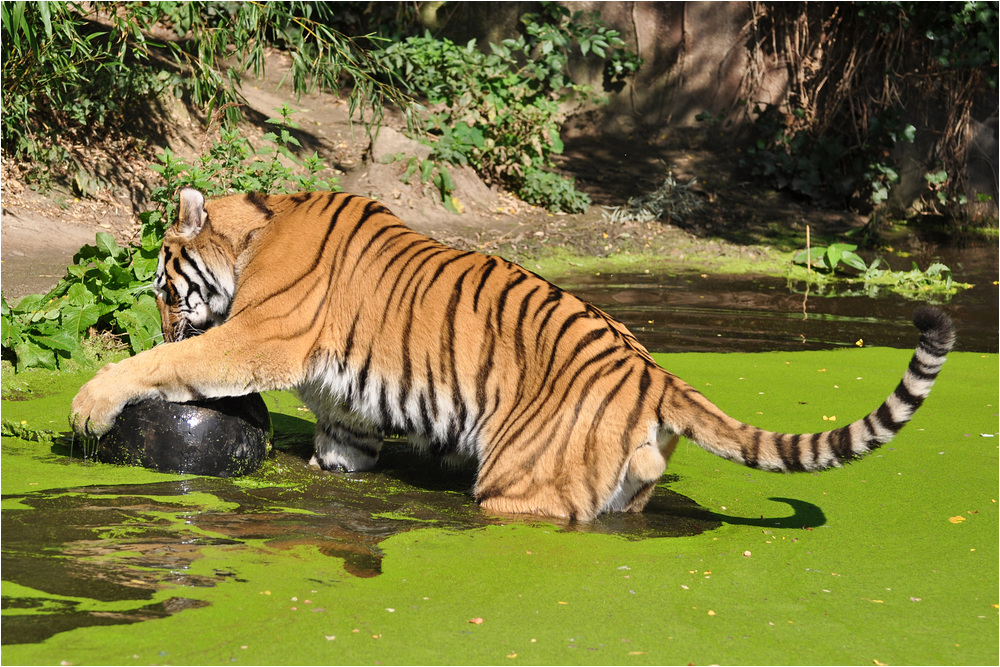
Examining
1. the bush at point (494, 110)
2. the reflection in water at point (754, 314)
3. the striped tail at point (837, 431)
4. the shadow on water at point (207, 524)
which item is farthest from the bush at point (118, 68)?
the striped tail at point (837, 431)

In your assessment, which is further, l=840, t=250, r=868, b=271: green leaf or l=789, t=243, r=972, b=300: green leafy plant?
l=840, t=250, r=868, b=271: green leaf

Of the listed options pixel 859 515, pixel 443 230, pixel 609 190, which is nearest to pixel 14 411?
pixel 859 515

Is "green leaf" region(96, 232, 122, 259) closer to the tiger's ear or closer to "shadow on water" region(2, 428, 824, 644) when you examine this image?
the tiger's ear

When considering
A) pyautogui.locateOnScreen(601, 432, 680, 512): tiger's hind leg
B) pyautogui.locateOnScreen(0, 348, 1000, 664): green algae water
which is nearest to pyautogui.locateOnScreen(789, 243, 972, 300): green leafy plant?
pyautogui.locateOnScreen(0, 348, 1000, 664): green algae water

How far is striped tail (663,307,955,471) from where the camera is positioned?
3350mm

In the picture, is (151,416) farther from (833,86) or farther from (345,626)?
(833,86)

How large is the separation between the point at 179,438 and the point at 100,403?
332 mm

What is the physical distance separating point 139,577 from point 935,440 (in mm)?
3906

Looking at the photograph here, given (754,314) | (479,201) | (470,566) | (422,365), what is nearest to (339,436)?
(422,365)

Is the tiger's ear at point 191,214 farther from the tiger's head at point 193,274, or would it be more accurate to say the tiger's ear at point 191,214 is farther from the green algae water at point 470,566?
the green algae water at point 470,566

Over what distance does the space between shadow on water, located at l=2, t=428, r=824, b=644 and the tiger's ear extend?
107 cm

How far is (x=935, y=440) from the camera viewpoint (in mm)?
5102

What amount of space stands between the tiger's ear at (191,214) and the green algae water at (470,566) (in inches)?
40.5

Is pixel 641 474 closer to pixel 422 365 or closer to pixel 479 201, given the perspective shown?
pixel 422 365
